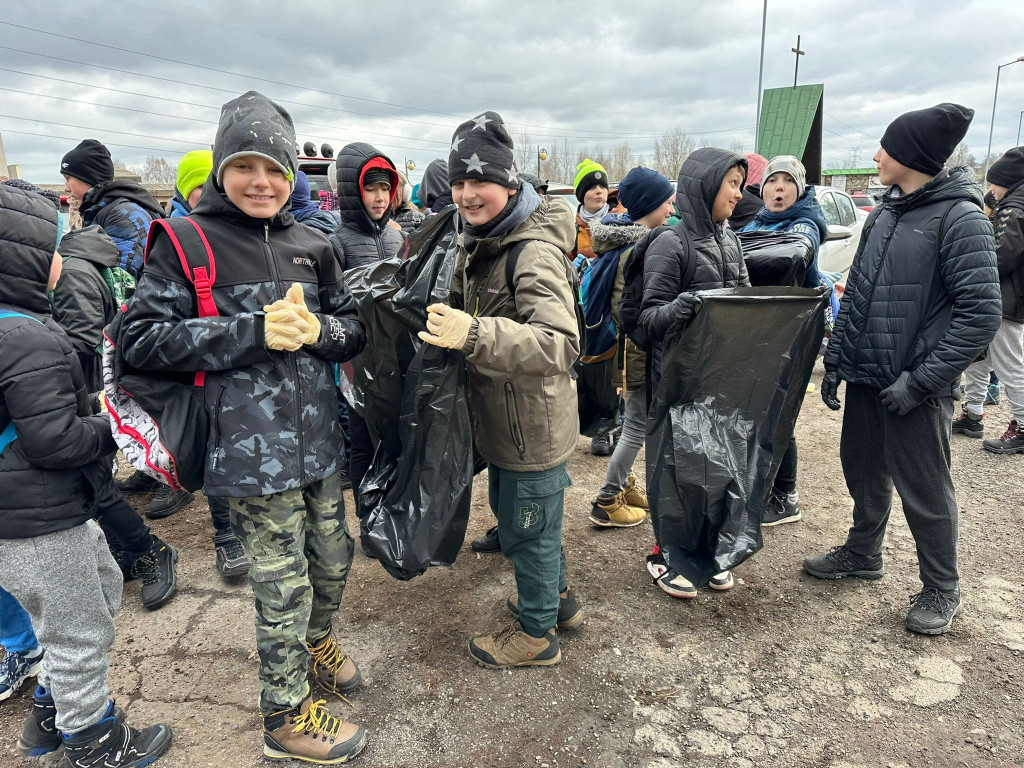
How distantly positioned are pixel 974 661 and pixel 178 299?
309 cm

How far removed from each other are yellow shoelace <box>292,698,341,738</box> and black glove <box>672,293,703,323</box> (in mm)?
1895

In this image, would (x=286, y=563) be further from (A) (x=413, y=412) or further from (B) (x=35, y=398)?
(B) (x=35, y=398)

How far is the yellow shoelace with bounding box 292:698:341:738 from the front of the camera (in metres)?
1.95

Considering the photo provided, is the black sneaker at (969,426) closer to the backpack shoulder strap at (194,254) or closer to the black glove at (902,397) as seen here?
the black glove at (902,397)

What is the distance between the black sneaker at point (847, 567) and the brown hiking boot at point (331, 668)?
7.11 feet

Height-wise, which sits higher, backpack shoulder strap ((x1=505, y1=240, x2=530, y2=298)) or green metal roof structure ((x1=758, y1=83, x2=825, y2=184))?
green metal roof structure ((x1=758, y1=83, x2=825, y2=184))

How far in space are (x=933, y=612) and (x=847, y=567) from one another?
16.8 inches

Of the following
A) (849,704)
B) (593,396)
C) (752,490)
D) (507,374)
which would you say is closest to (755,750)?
(849,704)

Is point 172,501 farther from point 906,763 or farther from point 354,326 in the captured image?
point 906,763

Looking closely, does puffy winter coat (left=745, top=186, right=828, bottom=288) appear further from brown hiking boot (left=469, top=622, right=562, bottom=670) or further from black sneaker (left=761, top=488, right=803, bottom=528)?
brown hiking boot (left=469, top=622, right=562, bottom=670)

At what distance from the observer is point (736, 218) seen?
4195mm

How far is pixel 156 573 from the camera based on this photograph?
288cm

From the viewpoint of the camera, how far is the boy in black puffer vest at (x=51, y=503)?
67.9 inches

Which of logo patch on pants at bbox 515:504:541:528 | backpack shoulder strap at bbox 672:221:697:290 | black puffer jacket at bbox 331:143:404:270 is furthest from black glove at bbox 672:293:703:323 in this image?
black puffer jacket at bbox 331:143:404:270
